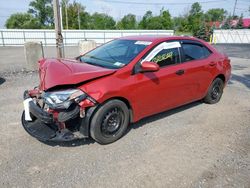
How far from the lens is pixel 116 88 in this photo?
11.5 ft

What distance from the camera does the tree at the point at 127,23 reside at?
53250 millimetres

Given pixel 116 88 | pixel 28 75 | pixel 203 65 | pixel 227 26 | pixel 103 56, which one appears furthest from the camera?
pixel 227 26

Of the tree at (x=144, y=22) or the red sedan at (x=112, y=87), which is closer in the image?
the red sedan at (x=112, y=87)

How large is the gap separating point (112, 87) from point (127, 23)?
175 ft

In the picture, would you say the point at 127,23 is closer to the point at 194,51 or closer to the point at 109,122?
the point at 194,51

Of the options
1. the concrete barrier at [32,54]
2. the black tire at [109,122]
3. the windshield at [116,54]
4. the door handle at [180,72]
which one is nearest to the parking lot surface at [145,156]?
the black tire at [109,122]

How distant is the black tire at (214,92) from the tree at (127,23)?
1934 inches

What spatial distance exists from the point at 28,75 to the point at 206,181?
7472mm

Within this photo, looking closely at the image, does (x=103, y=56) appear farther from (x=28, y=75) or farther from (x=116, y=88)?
(x=28, y=75)

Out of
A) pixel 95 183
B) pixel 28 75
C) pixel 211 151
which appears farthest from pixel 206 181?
pixel 28 75

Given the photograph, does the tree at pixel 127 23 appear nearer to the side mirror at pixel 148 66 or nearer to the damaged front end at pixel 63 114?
the side mirror at pixel 148 66

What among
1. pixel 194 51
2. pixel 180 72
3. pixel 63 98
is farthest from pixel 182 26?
pixel 63 98

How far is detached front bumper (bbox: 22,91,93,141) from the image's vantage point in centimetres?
320

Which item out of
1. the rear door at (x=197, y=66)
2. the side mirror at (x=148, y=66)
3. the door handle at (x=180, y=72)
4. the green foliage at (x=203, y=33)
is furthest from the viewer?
the green foliage at (x=203, y=33)
